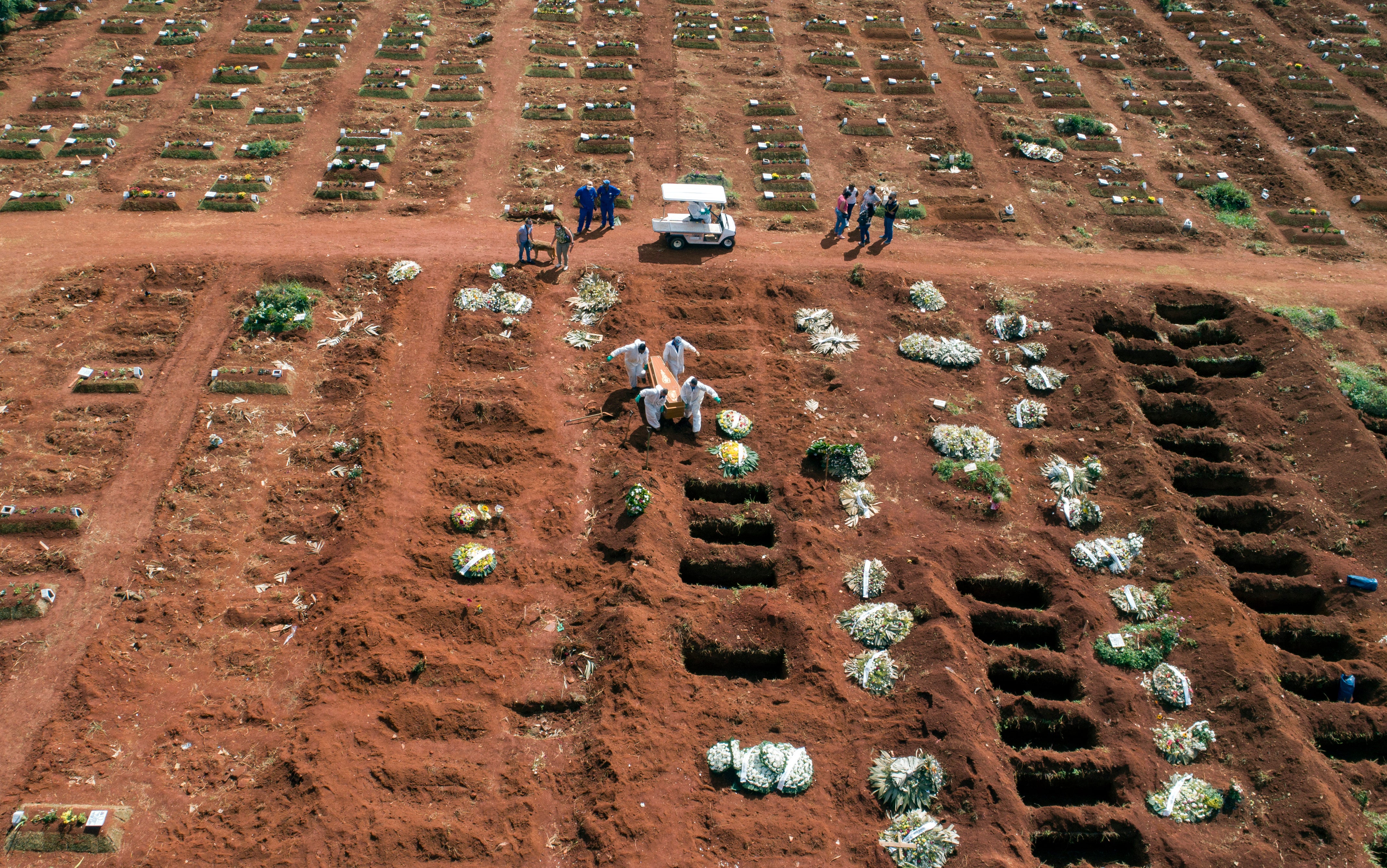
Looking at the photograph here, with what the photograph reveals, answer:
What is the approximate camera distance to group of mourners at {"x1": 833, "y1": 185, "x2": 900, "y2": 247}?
27.3 meters

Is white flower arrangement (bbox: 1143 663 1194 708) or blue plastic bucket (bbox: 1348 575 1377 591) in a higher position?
blue plastic bucket (bbox: 1348 575 1377 591)

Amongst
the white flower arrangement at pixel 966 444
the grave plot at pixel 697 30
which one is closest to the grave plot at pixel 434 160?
the grave plot at pixel 697 30

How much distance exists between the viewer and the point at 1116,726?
15.9 metres

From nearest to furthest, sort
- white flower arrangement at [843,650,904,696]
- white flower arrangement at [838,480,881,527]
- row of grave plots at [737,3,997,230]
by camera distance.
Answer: white flower arrangement at [843,650,904,696] → white flower arrangement at [838,480,881,527] → row of grave plots at [737,3,997,230]

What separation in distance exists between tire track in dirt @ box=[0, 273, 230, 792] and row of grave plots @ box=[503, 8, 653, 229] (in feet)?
35.1

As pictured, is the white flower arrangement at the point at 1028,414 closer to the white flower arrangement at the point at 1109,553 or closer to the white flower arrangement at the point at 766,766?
the white flower arrangement at the point at 1109,553

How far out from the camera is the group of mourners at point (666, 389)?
797 inches

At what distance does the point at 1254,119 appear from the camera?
35.5m

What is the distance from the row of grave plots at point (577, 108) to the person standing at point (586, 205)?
858mm

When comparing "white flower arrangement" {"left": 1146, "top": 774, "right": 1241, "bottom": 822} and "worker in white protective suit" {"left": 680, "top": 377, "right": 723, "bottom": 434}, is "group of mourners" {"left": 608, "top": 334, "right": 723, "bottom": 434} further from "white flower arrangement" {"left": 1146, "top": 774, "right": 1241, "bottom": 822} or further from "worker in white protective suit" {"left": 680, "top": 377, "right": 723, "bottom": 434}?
"white flower arrangement" {"left": 1146, "top": 774, "right": 1241, "bottom": 822}

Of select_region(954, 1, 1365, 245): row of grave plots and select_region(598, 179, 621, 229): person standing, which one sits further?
select_region(954, 1, 1365, 245): row of grave plots

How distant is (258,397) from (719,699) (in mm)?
14760

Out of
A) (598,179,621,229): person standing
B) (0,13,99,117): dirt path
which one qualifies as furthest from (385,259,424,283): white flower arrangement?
(0,13,99,117): dirt path

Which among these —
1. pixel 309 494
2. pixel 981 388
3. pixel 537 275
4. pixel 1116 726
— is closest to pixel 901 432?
pixel 981 388
